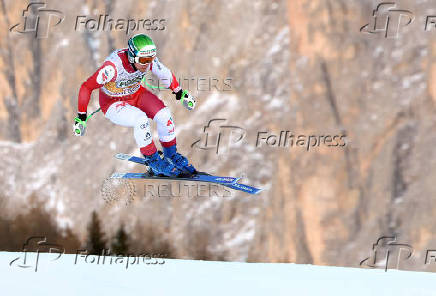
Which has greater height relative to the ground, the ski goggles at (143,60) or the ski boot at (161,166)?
the ski goggles at (143,60)

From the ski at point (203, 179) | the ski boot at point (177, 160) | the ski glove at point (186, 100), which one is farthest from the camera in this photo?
the ski boot at point (177, 160)

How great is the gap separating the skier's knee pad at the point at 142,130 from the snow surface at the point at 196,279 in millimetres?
3008

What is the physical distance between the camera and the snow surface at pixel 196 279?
1142cm

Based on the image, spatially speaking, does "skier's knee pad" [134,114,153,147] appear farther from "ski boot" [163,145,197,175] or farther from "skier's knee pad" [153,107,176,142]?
"ski boot" [163,145,197,175]

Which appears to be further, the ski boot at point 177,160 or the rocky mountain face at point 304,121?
the rocky mountain face at point 304,121

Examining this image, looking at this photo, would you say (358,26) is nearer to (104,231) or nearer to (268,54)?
(268,54)

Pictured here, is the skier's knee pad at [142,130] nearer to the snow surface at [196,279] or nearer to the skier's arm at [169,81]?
the skier's arm at [169,81]

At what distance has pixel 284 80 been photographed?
74.6 ft

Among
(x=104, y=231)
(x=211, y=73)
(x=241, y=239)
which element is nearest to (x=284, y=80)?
(x=211, y=73)

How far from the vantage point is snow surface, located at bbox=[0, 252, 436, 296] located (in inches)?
450

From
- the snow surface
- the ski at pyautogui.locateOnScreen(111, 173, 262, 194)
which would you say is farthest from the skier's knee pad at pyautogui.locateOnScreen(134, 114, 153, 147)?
the snow surface

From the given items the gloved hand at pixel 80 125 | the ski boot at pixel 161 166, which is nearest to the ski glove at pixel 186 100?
the ski boot at pixel 161 166

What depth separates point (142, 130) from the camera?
30.6 feet

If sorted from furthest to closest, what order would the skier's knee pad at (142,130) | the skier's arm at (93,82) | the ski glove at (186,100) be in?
1. the ski glove at (186,100)
2. the skier's knee pad at (142,130)
3. the skier's arm at (93,82)
